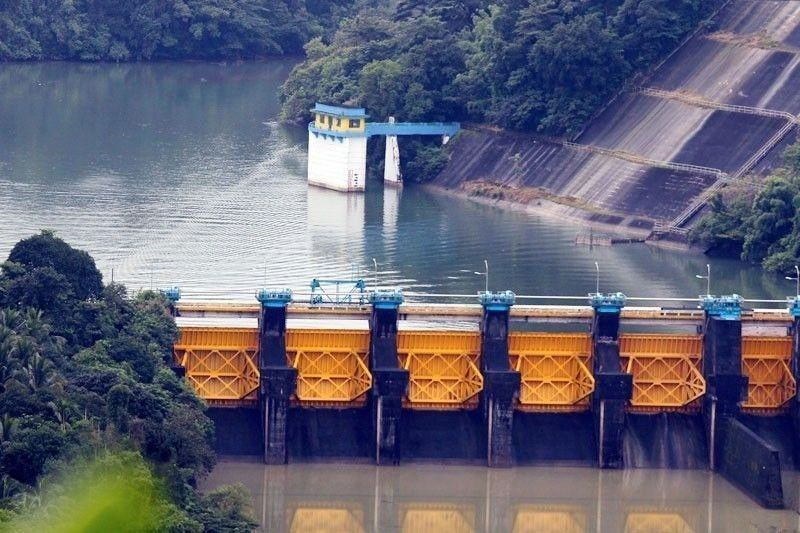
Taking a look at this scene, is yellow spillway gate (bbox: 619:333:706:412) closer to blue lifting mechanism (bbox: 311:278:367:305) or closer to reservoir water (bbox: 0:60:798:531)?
reservoir water (bbox: 0:60:798:531)

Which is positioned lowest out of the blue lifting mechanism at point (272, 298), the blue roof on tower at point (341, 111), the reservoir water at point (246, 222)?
the blue lifting mechanism at point (272, 298)

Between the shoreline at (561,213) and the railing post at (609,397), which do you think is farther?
the shoreline at (561,213)

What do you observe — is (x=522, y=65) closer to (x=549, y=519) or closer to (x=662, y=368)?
(x=662, y=368)

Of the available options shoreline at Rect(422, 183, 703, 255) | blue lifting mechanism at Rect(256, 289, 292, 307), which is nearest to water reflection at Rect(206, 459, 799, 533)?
blue lifting mechanism at Rect(256, 289, 292, 307)

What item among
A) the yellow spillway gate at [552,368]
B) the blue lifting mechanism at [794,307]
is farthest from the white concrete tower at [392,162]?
the blue lifting mechanism at [794,307]

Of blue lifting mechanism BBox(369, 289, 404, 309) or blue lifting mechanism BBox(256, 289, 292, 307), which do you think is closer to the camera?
blue lifting mechanism BBox(256, 289, 292, 307)

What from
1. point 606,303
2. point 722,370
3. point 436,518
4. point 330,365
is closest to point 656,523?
point 722,370

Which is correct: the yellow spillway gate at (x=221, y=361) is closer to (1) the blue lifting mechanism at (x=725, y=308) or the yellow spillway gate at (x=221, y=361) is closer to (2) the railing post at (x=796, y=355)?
(1) the blue lifting mechanism at (x=725, y=308)
